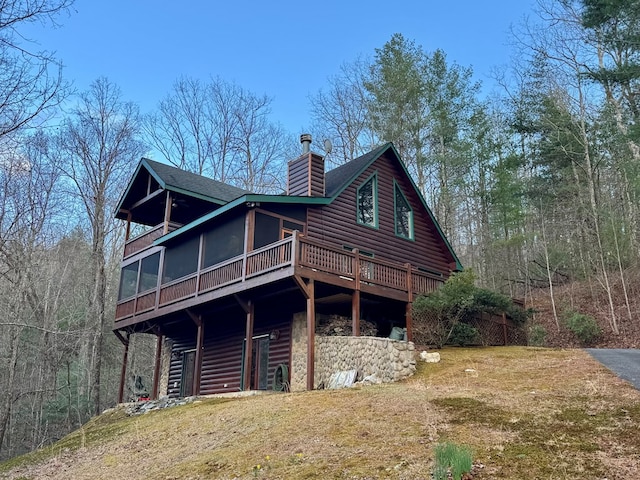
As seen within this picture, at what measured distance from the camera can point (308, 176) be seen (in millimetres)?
17266

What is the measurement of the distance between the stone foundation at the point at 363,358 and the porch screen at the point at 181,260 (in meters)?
5.93

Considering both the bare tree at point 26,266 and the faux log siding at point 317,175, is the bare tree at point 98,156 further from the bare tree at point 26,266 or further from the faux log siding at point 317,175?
the faux log siding at point 317,175

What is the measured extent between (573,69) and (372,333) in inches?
612

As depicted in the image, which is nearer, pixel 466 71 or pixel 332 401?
pixel 332 401

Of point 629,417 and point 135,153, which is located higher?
point 135,153

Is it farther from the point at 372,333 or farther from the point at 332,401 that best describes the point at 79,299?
the point at 332,401

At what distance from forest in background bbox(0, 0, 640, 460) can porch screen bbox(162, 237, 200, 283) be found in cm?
332

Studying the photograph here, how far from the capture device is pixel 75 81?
24.3ft

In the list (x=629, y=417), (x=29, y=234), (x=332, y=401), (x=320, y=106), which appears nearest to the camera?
(x=629, y=417)

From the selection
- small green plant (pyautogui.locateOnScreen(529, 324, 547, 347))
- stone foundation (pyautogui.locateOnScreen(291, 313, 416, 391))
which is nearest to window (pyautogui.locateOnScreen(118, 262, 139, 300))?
stone foundation (pyautogui.locateOnScreen(291, 313, 416, 391))

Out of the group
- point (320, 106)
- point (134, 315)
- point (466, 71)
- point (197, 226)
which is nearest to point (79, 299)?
point (134, 315)

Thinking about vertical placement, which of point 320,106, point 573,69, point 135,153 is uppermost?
point 320,106

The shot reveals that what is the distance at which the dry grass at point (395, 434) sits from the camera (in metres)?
6.00

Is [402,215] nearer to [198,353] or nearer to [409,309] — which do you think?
[409,309]
